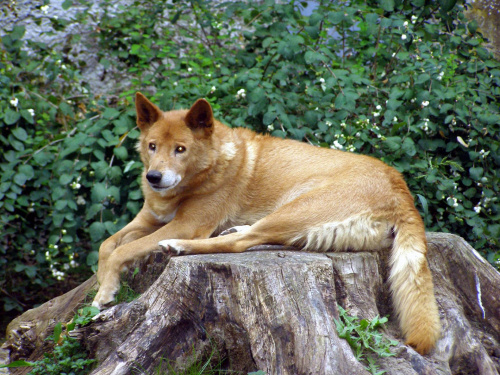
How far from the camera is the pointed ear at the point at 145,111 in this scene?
3.70 m

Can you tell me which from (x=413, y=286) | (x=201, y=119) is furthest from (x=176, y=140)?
(x=413, y=286)

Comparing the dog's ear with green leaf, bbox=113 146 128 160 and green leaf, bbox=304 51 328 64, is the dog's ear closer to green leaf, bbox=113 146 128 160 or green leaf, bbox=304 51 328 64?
green leaf, bbox=113 146 128 160

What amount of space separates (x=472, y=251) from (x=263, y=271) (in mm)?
1798

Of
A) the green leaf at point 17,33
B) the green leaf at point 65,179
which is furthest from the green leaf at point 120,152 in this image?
the green leaf at point 17,33

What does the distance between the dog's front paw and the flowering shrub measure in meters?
1.41

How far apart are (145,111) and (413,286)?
2247mm

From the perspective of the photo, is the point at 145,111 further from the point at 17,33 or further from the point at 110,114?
the point at 17,33

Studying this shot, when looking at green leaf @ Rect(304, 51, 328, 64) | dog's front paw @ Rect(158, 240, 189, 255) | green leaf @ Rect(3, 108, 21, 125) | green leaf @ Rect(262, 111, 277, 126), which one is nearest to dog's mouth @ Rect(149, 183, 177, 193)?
dog's front paw @ Rect(158, 240, 189, 255)

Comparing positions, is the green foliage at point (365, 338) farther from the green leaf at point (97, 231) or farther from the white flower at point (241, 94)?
the white flower at point (241, 94)

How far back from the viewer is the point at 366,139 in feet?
15.9

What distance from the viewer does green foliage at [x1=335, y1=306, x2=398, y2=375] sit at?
2.66 metres

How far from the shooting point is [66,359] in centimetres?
292

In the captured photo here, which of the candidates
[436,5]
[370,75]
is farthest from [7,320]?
[436,5]

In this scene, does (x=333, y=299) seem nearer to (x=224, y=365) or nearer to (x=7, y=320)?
(x=224, y=365)
